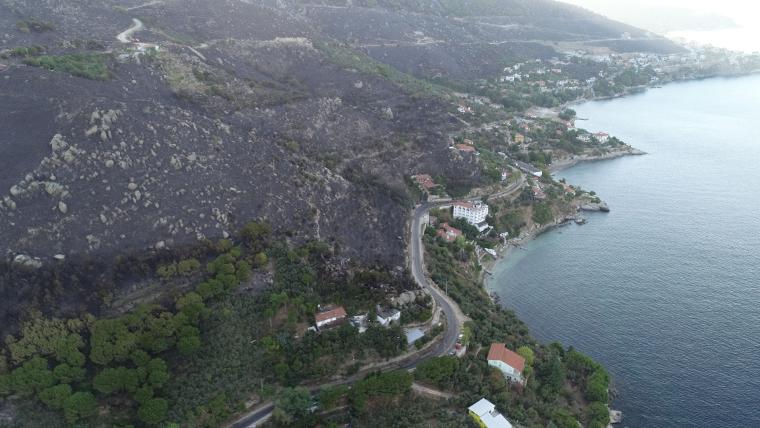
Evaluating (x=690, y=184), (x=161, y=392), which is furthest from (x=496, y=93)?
(x=161, y=392)

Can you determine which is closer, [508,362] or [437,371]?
[437,371]

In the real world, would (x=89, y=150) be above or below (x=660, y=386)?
above

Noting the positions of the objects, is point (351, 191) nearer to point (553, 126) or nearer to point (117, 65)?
point (117, 65)

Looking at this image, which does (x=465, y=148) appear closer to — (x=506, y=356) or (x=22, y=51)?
(x=506, y=356)

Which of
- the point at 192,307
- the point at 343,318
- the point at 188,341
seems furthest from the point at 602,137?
the point at 188,341

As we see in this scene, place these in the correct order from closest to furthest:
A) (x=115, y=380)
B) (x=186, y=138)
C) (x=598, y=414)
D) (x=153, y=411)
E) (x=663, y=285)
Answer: (x=153, y=411)
(x=115, y=380)
(x=598, y=414)
(x=186, y=138)
(x=663, y=285)

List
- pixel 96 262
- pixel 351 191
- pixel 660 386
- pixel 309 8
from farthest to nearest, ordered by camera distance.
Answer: pixel 309 8
pixel 351 191
pixel 660 386
pixel 96 262

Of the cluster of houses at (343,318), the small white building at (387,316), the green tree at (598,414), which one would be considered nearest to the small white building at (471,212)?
the small white building at (387,316)

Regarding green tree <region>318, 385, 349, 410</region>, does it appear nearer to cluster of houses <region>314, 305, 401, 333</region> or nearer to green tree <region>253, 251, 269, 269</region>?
cluster of houses <region>314, 305, 401, 333</region>
